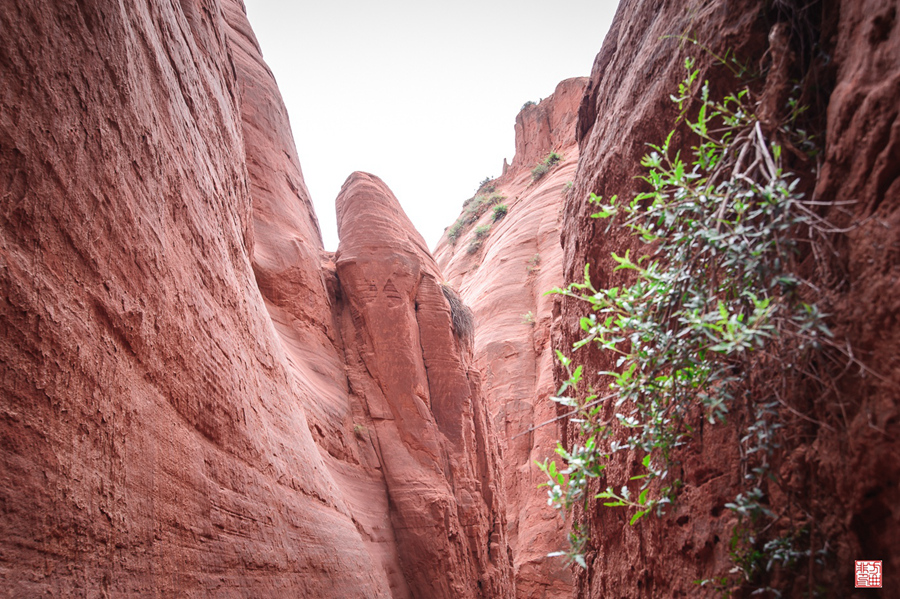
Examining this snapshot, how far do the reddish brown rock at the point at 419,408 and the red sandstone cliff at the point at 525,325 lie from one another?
2.08 meters

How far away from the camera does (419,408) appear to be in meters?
12.2

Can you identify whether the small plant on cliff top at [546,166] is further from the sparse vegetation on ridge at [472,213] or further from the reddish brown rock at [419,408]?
the reddish brown rock at [419,408]

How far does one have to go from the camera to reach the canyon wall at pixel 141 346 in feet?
10.1

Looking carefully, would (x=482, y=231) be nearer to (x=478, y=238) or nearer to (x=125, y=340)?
(x=478, y=238)

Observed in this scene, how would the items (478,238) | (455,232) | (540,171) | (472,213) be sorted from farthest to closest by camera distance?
(455,232)
(472,213)
(478,238)
(540,171)

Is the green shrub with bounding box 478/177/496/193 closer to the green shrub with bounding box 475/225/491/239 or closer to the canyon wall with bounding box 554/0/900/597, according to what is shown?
the green shrub with bounding box 475/225/491/239

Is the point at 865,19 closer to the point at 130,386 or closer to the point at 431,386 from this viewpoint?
the point at 130,386

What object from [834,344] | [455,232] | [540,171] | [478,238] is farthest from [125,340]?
[455,232]

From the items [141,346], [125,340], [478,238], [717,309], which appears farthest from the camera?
[478,238]

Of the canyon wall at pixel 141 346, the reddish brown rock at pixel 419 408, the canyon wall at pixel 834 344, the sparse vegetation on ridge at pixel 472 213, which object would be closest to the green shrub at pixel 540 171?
the sparse vegetation on ridge at pixel 472 213

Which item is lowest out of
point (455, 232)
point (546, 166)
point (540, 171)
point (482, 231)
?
point (482, 231)

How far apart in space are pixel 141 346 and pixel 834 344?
4.24 metres

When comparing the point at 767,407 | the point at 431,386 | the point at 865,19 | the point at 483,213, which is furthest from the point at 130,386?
the point at 483,213

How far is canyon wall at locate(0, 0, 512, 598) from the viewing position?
3076 millimetres
